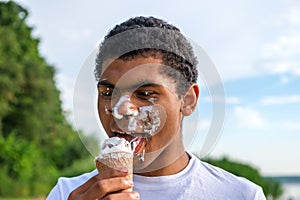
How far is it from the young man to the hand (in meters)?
0.09

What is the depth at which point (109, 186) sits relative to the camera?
4.39ft

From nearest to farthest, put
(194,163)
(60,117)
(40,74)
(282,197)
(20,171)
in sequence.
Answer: (194,163) < (282,197) < (20,171) < (40,74) < (60,117)

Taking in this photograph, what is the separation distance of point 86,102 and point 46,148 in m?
26.6

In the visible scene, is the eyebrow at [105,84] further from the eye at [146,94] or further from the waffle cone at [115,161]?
the waffle cone at [115,161]

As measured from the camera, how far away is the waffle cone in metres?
1.44

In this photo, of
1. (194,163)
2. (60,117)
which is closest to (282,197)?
(194,163)

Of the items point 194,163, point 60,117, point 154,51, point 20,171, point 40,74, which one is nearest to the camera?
point 154,51

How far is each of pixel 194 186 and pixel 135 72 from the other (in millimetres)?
406

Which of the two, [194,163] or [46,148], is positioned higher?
[46,148]

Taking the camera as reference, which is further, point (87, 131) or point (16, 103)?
point (16, 103)

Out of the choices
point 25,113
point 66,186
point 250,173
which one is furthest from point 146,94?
point 25,113

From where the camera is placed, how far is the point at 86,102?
1.68 meters

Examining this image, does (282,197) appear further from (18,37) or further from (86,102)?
(18,37)

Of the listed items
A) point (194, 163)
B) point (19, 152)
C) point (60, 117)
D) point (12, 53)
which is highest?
point (12, 53)
